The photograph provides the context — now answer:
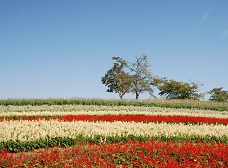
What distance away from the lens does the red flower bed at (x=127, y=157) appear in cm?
780

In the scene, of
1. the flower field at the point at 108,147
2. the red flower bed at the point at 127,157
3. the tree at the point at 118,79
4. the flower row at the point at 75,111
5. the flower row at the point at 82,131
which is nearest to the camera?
the red flower bed at the point at 127,157

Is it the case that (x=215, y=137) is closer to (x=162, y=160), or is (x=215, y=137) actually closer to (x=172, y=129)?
(x=172, y=129)

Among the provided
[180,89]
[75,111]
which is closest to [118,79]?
[180,89]

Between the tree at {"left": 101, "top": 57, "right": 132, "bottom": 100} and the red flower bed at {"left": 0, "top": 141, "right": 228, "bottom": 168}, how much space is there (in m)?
44.3

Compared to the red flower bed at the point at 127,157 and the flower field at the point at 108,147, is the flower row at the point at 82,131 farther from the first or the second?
the red flower bed at the point at 127,157

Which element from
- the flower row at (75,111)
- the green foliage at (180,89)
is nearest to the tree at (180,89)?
the green foliage at (180,89)

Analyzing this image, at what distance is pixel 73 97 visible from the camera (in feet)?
107

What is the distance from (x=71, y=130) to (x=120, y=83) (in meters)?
43.6

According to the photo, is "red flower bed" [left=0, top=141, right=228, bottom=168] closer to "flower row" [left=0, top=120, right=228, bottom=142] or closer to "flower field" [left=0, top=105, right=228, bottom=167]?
"flower field" [left=0, top=105, right=228, bottom=167]

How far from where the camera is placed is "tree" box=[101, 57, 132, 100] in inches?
2126

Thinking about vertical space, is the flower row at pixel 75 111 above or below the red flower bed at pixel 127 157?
above

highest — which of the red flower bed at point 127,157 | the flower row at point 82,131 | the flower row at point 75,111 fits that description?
the flower row at point 75,111

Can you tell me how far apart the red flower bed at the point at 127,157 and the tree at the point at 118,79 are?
4427 cm

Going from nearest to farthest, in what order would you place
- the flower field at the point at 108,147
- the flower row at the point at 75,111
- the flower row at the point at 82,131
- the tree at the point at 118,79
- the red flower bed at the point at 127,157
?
the red flower bed at the point at 127,157 → the flower field at the point at 108,147 → the flower row at the point at 82,131 → the flower row at the point at 75,111 → the tree at the point at 118,79
